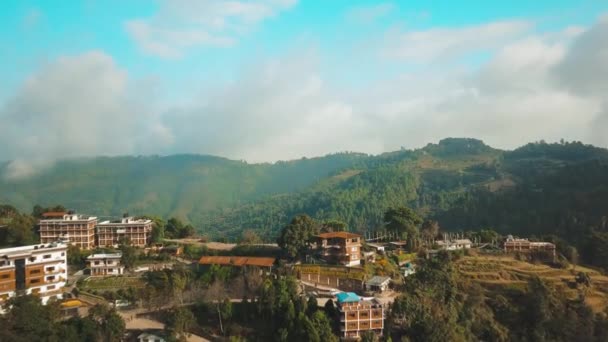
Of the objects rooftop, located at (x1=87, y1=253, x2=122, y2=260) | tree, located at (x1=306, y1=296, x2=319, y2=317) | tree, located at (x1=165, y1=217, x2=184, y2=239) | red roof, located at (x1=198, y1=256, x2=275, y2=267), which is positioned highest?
tree, located at (x1=165, y1=217, x2=184, y2=239)

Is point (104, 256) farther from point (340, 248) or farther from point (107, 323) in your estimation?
point (340, 248)

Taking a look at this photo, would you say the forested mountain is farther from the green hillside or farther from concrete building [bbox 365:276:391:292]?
concrete building [bbox 365:276:391:292]

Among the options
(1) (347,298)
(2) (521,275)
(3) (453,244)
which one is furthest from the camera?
(3) (453,244)

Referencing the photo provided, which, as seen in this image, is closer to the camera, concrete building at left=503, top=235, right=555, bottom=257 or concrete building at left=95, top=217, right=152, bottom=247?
concrete building at left=95, top=217, right=152, bottom=247

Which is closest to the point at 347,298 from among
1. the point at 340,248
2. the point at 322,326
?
the point at 322,326

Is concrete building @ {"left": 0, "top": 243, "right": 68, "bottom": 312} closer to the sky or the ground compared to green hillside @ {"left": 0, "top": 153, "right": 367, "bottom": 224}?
closer to the ground

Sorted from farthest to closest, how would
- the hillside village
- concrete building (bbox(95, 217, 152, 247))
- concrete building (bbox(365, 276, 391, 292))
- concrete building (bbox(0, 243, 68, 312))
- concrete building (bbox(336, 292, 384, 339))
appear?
concrete building (bbox(95, 217, 152, 247)) < concrete building (bbox(365, 276, 391, 292)) < concrete building (bbox(0, 243, 68, 312)) < the hillside village < concrete building (bbox(336, 292, 384, 339))

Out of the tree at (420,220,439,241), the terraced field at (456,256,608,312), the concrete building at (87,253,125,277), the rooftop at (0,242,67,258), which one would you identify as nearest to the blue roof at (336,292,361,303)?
the terraced field at (456,256,608,312)
